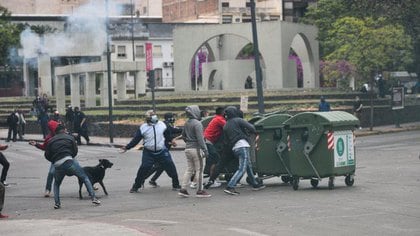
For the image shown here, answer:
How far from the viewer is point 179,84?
53562 mm

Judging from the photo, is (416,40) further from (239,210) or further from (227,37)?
(239,210)

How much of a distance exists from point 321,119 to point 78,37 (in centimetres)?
3501

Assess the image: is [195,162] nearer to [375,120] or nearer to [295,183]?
[295,183]

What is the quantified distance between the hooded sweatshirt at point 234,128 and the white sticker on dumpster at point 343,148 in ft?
5.54

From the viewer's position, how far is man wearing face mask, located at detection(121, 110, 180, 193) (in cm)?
1806

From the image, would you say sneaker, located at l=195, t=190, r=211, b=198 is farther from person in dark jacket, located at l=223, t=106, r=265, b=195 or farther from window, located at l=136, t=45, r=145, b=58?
window, located at l=136, t=45, r=145, b=58

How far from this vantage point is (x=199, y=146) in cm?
1717

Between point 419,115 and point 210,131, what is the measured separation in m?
32.7

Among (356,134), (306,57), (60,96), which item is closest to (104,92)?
(60,96)

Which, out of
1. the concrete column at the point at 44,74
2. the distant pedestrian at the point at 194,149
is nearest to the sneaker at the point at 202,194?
the distant pedestrian at the point at 194,149

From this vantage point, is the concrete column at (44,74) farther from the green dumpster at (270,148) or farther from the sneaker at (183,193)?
the sneaker at (183,193)

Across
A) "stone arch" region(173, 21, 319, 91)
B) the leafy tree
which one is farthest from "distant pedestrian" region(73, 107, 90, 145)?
the leafy tree

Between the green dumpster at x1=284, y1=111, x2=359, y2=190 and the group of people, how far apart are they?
874 millimetres

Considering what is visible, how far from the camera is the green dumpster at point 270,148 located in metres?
18.2
